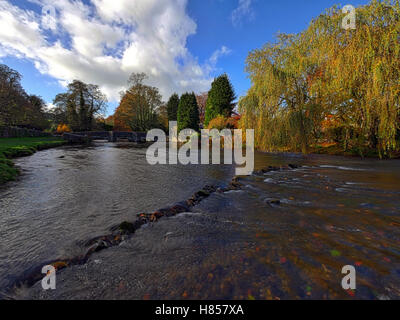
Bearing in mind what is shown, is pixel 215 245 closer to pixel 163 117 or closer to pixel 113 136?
pixel 113 136

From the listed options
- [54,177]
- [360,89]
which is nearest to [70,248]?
[54,177]

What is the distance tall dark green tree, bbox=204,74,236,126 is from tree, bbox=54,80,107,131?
80.4 ft

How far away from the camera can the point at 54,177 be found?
21.9 ft

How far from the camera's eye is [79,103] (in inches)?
1377

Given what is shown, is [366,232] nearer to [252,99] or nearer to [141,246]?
[141,246]

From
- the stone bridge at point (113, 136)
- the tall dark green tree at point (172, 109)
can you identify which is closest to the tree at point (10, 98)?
the stone bridge at point (113, 136)

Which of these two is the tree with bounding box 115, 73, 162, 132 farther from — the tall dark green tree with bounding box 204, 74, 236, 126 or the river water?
the river water

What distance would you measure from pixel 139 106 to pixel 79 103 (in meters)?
11.4

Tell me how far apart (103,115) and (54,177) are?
123 feet

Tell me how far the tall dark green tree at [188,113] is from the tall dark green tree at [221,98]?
7485mm

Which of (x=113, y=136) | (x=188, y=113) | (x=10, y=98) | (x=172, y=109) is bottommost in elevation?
(x=113, y=136)

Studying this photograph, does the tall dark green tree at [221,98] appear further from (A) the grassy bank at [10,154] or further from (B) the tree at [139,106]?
(A) the grassy bank at [10,154]

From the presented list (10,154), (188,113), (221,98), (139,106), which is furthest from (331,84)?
(139,106)

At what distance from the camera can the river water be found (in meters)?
1.71
